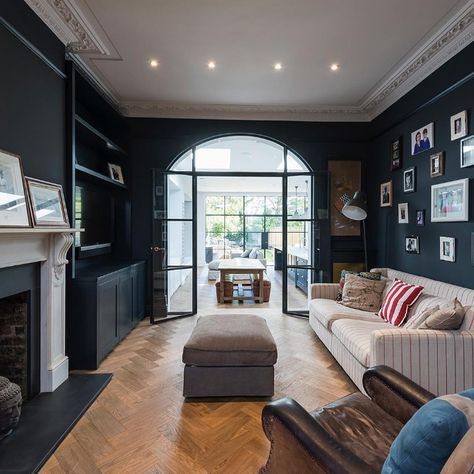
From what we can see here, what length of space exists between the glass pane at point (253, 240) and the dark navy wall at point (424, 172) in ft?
22.0

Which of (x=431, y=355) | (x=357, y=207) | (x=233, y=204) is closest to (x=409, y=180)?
(x=357, y=207)

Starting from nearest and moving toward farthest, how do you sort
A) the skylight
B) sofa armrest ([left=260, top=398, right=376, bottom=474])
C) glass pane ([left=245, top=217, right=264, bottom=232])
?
sofa armrest ([left=260, top=398, right=376, bottom=474]), the skylight, glass pane ([left=245, top=217, right=264, bottom=232])

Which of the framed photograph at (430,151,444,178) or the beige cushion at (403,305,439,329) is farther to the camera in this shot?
the framed photograph at (430,151,444,178)

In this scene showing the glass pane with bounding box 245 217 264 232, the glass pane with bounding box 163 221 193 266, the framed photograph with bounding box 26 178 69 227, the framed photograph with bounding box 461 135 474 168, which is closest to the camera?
the framed photograph with bounding box 26 178 69 227

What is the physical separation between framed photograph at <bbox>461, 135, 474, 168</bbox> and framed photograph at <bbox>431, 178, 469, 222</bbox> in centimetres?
15

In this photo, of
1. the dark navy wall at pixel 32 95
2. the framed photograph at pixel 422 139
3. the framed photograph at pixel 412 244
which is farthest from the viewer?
the framed photograph at pixel 412 244

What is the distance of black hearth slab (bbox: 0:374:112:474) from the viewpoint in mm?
1793

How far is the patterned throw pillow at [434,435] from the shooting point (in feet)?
2.69

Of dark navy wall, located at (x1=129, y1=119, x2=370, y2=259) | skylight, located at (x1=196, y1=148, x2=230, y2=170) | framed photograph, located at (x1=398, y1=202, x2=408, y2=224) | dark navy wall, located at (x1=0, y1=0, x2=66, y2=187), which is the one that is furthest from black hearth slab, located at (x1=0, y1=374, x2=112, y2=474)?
skylight, located at (x1=196, y1=148, x2=230, y2=170)

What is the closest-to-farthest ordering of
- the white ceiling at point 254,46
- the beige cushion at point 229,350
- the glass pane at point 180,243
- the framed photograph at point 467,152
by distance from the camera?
the beige cushion at point 229,350
the white ceiling at point 254,46
the framed photograph at point 467,152
the glass pane at point 180,243

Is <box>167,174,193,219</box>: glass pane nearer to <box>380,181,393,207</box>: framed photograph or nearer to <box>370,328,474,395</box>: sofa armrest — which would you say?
<box>380,181,393,207</box>: framed photograph

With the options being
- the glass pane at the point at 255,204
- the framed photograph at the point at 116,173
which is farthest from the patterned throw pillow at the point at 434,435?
the glass pane at the point at 255,204

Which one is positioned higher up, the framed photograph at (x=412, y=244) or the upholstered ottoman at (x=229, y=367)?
the framed photograph at (x=412, y=244)

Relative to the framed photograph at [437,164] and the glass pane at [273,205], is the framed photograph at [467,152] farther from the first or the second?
the glass pane at [273,205]
